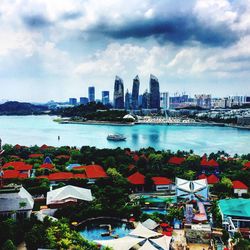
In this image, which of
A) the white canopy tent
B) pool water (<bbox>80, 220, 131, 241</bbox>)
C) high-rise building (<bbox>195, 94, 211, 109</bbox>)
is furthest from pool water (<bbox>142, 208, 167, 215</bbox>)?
high-rise building (<bbox>195, 94, 211, 109</bbox>)

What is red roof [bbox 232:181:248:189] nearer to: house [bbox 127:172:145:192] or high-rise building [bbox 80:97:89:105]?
house [bbox 127:172:145:192]

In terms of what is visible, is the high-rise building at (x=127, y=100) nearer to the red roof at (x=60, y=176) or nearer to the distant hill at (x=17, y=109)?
the distant hill at (x=17, y=109)

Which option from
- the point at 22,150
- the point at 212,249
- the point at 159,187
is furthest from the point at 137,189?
the point at 22,150

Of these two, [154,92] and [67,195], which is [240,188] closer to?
[67,195]

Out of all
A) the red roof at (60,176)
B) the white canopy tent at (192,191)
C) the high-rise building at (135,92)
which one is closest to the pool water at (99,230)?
the white canopy tent at (192,191)

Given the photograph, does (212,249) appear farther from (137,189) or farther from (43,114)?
(43,114)

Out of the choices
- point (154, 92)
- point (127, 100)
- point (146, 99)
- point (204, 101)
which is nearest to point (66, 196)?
point (154, 92)

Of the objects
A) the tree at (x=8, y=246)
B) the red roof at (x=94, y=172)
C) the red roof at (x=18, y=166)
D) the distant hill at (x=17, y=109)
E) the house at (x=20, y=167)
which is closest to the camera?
the tree at (x=8, y=246)
